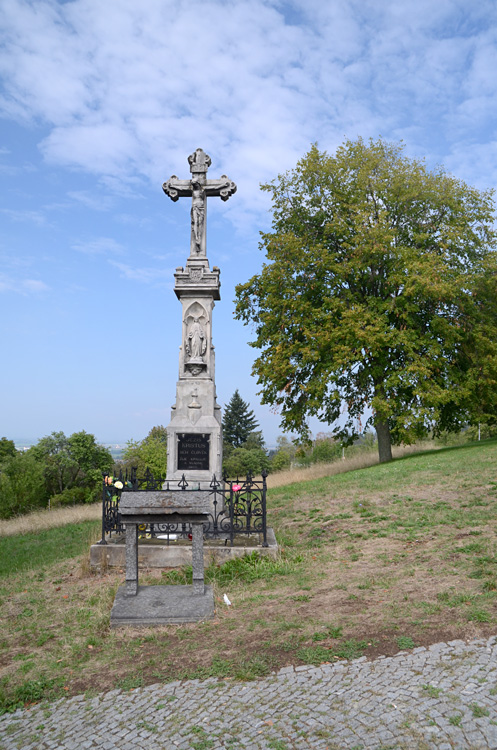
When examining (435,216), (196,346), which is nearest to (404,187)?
(435,216)

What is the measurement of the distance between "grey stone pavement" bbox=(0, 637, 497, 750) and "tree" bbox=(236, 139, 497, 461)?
651 inches

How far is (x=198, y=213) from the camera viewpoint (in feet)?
40.3

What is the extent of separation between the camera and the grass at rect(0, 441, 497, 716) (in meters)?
4.99

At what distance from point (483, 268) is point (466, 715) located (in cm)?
2183

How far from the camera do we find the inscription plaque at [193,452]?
10789mm

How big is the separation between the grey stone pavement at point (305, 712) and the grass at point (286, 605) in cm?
18

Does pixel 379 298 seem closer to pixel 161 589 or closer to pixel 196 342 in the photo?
pixel 196 342

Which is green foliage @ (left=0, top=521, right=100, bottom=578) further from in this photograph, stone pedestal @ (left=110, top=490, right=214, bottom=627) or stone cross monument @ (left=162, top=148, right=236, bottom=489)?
stone pedestal @ (left=110, top=490, right=214, bottom=627)

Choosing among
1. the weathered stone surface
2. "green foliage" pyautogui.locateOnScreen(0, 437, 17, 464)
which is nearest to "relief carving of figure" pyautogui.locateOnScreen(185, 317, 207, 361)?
the weathered stone surface

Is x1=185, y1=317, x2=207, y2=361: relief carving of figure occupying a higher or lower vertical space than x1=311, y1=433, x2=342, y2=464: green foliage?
higher

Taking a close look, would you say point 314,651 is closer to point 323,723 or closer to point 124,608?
point 323,723

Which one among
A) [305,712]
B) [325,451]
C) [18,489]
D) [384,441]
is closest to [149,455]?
[18,489]

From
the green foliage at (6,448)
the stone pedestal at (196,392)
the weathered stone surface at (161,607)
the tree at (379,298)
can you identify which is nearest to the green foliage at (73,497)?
the green foliage at (6,448)

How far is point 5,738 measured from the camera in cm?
405
